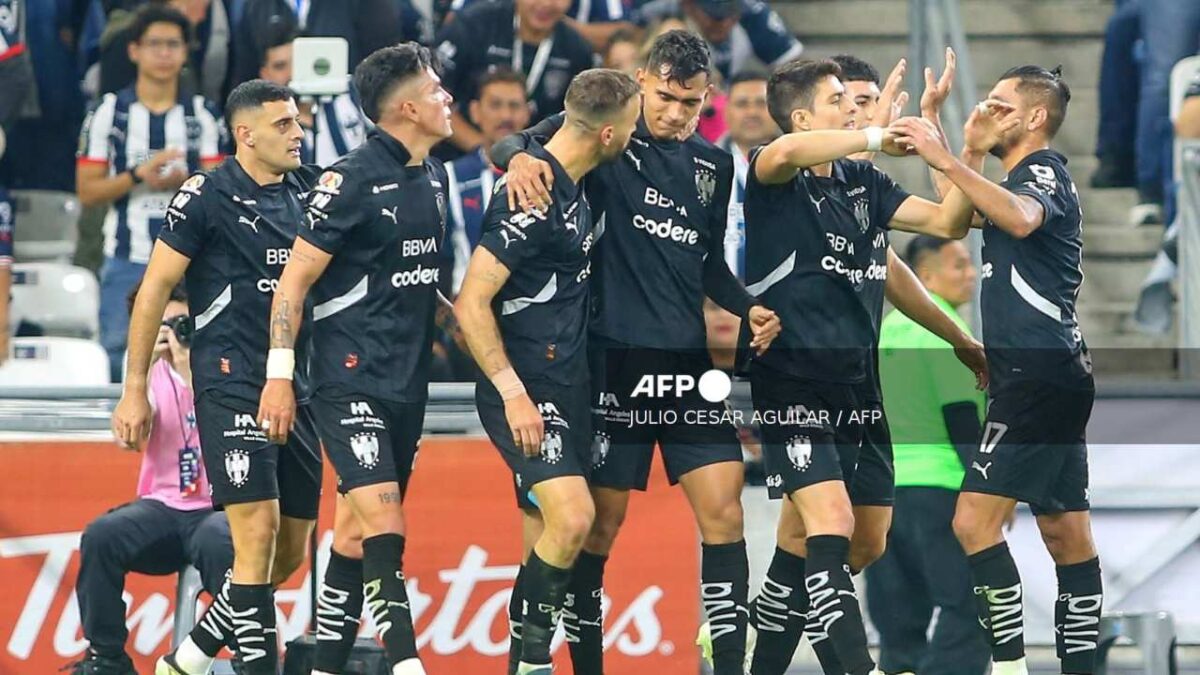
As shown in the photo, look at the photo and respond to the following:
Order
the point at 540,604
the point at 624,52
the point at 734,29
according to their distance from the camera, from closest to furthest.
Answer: the point at 540,604, the point at 624,52, the point at 734,29

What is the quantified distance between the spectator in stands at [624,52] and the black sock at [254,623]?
15.2 ft

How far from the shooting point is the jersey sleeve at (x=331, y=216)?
8.62m

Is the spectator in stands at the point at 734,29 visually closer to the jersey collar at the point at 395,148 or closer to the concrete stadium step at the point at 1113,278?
the concrete stadium step at the point at 1113,278

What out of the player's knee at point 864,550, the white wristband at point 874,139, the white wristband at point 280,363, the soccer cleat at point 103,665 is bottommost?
the soccer cleat at point 103,665

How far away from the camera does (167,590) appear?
410 inches

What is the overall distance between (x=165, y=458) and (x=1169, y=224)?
19.9ft

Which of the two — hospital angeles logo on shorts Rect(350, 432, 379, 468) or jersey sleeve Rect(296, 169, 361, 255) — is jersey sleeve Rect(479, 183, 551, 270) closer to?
jersey sleeve Rect(296, 169, 361, 255)

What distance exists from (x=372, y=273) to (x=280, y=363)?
0.52 m

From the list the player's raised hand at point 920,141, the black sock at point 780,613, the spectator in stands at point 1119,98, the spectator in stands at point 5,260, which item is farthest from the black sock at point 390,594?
the spectator in stands at point 1119,98

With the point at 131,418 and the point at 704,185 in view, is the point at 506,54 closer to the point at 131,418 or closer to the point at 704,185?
the point at 704,185

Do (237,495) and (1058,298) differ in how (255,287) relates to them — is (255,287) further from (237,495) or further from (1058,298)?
(1058,298)

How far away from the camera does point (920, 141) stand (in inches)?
334

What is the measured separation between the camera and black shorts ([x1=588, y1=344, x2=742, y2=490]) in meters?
8.91

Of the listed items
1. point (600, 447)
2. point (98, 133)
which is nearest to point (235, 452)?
point (600, 447)
